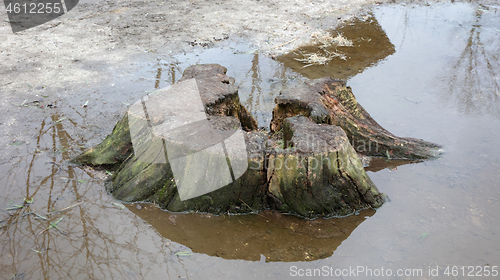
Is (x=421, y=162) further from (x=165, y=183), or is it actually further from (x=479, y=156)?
(x=165, y=183)

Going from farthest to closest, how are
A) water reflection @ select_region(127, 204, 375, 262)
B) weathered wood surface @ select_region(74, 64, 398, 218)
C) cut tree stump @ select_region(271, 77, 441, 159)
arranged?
cut tree stump @ select_region(271, 77, 441, 159)
weathered wood surface @ select_region(74, 64, 398, 218)
water reflection @ select_region(127, 204, 375, 262)

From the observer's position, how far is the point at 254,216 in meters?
3.41

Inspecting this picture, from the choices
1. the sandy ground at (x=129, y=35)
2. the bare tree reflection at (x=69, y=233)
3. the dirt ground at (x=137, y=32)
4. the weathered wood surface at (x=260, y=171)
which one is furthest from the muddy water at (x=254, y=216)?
the dirt ground at (x=137, y=32)

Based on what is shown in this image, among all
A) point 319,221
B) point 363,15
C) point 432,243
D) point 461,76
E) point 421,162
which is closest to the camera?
point 432,243

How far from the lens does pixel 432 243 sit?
10.1 feet

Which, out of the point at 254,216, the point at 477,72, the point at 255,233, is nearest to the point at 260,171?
the point at 254,216

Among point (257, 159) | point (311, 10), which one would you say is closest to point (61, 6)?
point (311, 10)

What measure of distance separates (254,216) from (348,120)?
175 cm

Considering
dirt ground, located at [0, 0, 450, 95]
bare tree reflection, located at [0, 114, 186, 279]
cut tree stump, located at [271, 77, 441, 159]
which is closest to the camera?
bare tree reflection, located at [0, 114, 186, 279]

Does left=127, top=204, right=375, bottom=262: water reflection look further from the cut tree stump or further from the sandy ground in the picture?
the sandy ground

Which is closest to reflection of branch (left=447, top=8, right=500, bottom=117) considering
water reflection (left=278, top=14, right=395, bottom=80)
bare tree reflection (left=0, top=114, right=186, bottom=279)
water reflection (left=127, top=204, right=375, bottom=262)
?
water reflection (left=278, top=14, right=395, bottom=80)

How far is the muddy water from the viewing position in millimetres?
2928

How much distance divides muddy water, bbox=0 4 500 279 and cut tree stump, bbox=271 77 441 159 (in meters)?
0.19

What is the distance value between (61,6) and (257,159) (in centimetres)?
879
